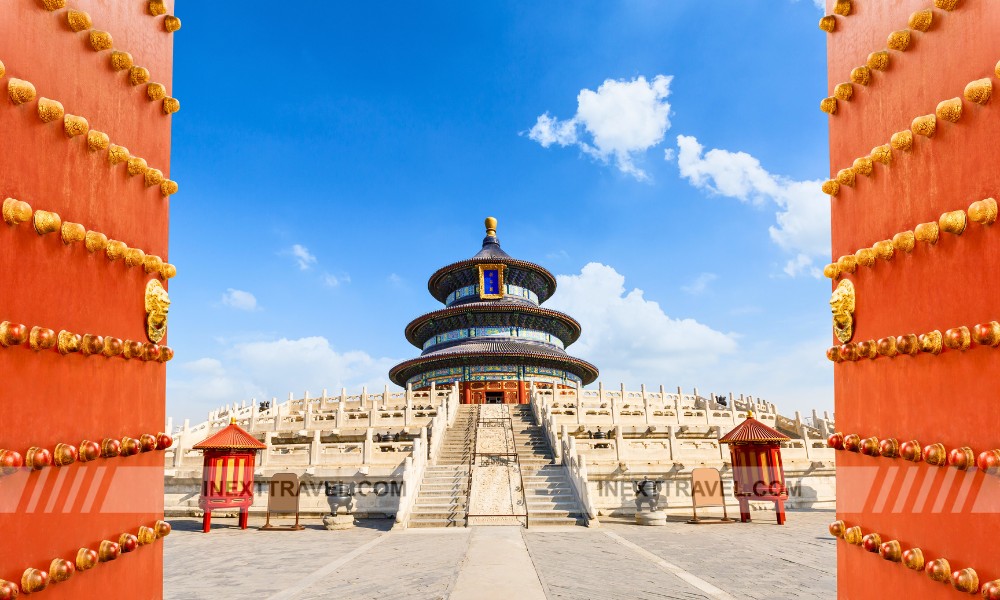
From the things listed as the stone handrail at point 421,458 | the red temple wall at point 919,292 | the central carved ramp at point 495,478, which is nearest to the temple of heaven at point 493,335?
the stone handrail at point 421,458

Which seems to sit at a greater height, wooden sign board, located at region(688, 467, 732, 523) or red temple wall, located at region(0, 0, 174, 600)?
red temple wall, located at region(0, 0, 174, 600)

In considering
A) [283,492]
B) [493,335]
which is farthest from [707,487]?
[493,335]

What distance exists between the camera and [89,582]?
262 centimetres

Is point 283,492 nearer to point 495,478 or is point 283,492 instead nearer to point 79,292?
point 495,478

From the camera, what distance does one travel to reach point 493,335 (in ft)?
121

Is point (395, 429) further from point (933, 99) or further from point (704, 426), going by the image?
point (933, 99)

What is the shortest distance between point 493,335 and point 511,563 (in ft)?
90.6

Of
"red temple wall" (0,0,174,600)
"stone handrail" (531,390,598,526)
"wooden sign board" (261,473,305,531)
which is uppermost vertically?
"red temple wall" (0,0,174,600)

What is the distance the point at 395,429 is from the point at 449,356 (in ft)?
40.4

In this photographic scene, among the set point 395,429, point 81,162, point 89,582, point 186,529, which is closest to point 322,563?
point 186,529

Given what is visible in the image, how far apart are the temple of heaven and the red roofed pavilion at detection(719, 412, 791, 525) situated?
17.6 m

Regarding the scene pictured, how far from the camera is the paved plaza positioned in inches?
305

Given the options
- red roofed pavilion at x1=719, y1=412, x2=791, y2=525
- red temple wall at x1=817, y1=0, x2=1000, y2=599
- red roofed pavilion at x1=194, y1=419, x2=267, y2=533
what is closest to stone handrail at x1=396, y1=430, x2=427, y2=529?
Answer: red roofed pavilion at x1=194, y1=419, x2=267, y2=533

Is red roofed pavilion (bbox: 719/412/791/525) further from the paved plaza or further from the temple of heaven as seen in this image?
the temple of heaven
